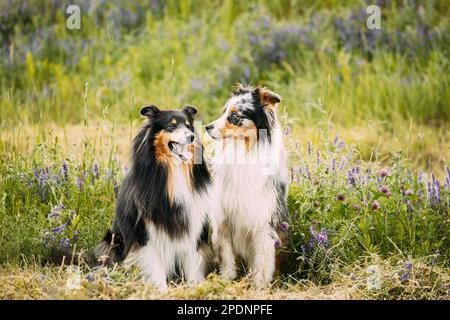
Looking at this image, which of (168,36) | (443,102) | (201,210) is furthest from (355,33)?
(201,210)

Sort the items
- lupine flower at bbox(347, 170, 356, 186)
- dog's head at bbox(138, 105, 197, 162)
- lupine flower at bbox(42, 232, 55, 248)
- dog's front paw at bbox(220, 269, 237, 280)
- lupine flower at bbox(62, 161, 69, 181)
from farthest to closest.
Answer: lupine flower at bbox(62, 161, 69, 181), lupine flower at bbox(347, 170, 356, 186), lupine flower at bbox(42, 232, 55, 248), dog's front paw at bbox(220, 269, 237, 280), dog's head at bbox(138, 105, 197, 162)

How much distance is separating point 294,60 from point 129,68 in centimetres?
204

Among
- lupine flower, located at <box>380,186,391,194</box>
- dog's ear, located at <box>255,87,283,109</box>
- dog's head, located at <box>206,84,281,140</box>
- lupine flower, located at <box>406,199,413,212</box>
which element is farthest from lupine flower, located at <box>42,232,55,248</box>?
lupine flower, located at <box>406,199,413,212</box>

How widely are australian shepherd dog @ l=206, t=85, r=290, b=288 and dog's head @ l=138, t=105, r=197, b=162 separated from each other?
0.90ft

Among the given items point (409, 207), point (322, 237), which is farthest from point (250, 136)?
point (409, 207)

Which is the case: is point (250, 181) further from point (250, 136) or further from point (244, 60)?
point (244, 60)

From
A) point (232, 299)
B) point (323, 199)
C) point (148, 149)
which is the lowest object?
point (232, 299)

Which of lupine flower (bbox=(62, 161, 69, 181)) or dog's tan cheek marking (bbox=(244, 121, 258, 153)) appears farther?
lupine flower (bbox=(62, 161, 69, 181))

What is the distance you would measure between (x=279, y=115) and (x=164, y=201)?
3.98 m

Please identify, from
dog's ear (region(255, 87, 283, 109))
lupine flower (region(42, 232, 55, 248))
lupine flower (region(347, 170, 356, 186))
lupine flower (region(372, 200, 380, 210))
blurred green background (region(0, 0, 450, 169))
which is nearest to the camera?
dog's ear (region(255, 87, 283, 109))

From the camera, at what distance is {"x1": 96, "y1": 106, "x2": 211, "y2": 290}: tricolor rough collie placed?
480 centimetres

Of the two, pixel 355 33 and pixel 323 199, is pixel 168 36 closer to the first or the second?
pixel 355 33

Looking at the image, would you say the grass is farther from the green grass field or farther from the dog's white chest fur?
the dog's white chest fur

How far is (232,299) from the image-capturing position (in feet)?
15.2
